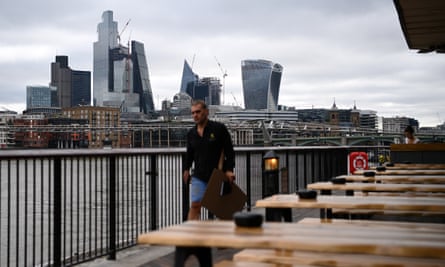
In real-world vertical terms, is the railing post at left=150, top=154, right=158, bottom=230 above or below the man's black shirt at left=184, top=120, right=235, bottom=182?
below

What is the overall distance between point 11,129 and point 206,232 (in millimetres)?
74459

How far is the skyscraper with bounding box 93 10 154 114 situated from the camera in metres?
155

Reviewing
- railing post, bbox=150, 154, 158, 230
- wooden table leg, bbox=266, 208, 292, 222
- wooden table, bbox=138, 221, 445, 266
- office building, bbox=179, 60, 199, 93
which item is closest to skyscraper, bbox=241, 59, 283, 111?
office building, bbox=179, 60, 199, 93

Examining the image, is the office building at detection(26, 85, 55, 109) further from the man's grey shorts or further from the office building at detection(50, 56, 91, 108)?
the man's grey shorts

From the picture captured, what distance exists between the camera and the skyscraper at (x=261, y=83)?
146625mm

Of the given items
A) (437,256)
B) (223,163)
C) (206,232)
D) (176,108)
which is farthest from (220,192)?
(176,108)

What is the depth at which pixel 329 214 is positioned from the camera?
5.01m

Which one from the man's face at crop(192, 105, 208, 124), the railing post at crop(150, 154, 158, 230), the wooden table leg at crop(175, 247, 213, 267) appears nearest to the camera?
the wooden table leg at crop(175, 247, 213, 267)

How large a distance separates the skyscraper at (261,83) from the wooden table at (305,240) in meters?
141

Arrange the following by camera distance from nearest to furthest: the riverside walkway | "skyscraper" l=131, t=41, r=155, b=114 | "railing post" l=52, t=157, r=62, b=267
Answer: "railing post" l=52, t=157, r=62, b=267
the riverside walkway
"skyscraper" l=131, t=41, r=155, b=114

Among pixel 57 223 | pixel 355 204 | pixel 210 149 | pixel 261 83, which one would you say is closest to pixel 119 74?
pixel 261 83

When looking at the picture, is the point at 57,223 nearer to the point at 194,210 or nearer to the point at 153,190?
the point at 194,210

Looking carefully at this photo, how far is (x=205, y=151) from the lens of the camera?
5.29m

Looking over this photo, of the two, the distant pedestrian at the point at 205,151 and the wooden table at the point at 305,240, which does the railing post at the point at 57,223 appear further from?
the wooden table at the point at 305,240
